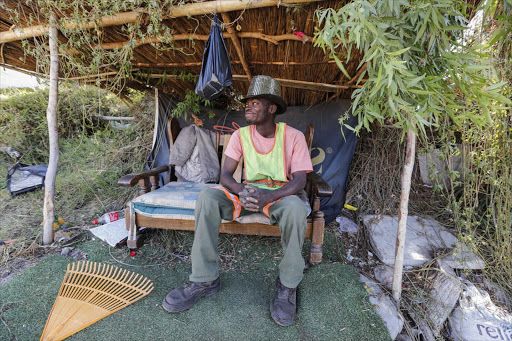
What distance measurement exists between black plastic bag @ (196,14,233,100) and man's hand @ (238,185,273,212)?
117 centimetres

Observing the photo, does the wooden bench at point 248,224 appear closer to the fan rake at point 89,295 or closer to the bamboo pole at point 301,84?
the fan rake at point 89,295

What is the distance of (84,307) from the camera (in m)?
1.78

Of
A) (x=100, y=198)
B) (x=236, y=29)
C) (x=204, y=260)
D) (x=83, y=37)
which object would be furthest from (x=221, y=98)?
(x=204, y=260)

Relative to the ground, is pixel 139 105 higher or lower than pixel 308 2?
lower

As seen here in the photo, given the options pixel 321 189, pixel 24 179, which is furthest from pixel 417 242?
pixel 24 179

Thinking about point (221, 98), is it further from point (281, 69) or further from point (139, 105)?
point (139, 105)

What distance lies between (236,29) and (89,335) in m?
2.83

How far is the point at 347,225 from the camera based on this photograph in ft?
10.4

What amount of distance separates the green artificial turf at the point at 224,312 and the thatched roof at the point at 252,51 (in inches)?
90.1

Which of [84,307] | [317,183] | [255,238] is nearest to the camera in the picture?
[84,307]

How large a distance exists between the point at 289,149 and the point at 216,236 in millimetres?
1092

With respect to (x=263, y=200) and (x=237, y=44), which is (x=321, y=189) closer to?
(x=263, y=200)

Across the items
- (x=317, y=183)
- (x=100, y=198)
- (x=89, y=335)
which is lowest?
(x=89, y=335)

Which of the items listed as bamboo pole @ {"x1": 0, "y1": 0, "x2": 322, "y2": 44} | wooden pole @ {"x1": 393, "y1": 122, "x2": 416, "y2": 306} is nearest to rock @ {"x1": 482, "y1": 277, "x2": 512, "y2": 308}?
wooden pole @ {"x1": 393, "y1": 122, "x2": 416, "y2": 306}
